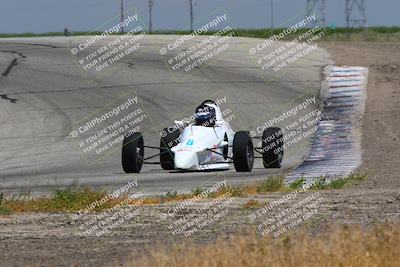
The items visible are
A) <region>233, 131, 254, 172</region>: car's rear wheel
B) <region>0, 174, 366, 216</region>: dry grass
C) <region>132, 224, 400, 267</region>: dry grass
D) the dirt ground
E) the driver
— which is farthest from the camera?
the driver

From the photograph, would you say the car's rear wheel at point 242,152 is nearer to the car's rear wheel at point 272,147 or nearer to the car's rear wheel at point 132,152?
the car's rear wheel at point 272,147

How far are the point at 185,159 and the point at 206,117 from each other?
1.00 m

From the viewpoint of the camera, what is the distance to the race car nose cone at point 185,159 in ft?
79.0

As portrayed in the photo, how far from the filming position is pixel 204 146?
24.2m

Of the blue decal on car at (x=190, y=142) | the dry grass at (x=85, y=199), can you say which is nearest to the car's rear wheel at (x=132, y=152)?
the blue decal on car at (x=190, y=142)

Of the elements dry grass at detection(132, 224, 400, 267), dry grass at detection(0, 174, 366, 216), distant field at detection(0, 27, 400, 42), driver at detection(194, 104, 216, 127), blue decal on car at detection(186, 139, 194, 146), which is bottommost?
distant field at detection(0, 27, 400, 42)

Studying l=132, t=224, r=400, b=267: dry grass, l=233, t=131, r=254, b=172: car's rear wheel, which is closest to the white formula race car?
l=233, t=131, r=254, b=172: car's rear wheel

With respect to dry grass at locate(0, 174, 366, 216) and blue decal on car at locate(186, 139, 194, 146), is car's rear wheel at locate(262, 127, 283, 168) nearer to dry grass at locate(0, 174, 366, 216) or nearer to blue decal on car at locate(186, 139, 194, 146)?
blue decal on car at locate(186, 139, 194, 146)

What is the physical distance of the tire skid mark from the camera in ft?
83.1

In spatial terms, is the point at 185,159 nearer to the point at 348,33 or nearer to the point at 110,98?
the point at 110,98

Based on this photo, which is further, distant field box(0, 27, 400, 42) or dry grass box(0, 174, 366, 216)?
distant field box(0, 27, 400, 42)

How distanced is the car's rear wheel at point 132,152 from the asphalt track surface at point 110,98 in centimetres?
21

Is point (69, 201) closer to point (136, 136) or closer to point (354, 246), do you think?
point (136, 136)

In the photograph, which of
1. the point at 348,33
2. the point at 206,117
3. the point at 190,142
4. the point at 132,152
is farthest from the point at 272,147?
the point at 348,33
